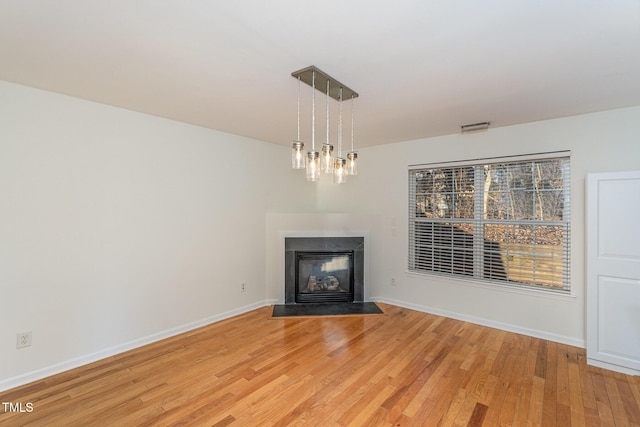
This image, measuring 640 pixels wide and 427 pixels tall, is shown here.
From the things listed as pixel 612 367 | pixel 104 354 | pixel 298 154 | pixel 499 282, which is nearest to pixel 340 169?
pixel 298 154

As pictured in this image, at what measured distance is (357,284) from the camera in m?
4.40

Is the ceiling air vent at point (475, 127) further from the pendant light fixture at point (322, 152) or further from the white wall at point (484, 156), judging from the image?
the pendant light fixture at point (322, 152)

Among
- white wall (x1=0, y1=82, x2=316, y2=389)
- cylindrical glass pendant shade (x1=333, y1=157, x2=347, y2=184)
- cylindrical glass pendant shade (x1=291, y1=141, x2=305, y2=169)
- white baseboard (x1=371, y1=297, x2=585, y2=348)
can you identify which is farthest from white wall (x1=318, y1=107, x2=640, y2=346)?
cylindrical glass pendant shade (x1=291, y1=141, x2=305, y2=169)

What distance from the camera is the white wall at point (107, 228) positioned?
2.35 meters

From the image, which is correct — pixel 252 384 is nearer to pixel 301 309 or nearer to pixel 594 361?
pixel 301 309

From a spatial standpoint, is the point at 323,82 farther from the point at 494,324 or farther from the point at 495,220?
the point at 494,324

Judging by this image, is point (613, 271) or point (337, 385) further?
point (613, 271)

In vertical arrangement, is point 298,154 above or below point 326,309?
above

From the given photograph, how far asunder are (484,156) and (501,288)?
5.45 feet

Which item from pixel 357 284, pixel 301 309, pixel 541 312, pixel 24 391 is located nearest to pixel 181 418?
A: pixel 24 391

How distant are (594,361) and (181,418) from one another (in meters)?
3.63

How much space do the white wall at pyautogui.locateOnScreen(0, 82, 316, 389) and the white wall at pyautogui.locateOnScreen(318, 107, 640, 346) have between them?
2052 mm

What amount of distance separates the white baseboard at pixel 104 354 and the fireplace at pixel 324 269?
0.93 m

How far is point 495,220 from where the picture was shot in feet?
11.7
